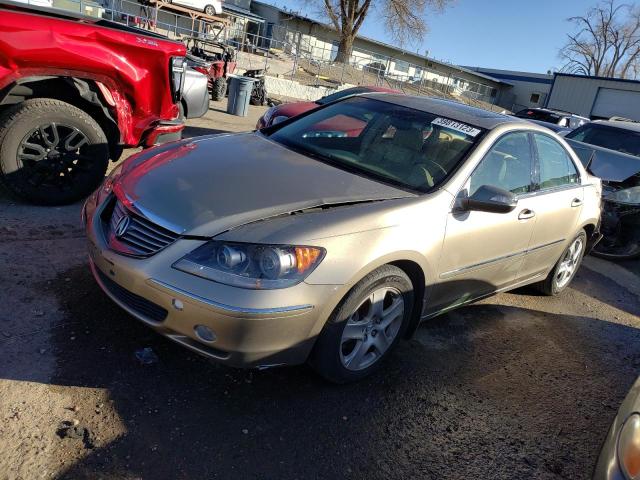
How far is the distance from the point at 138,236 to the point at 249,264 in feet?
2.17

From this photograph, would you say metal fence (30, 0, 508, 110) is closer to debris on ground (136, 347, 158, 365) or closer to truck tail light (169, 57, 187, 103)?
truck tail light (169, 57, 187, 103)

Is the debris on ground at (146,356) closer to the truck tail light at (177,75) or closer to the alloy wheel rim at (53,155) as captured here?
the alloy wheel rim at (53,155)

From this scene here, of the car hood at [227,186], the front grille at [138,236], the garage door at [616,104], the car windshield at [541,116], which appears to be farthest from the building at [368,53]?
the front grille at [138,236]

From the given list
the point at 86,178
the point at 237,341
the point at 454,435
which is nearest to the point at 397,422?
the point at 454,435

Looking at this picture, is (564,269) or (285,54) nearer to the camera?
(564,269)

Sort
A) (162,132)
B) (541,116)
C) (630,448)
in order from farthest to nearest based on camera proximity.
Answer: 1. (541,116)
2. (162,132)
3. (630,448)

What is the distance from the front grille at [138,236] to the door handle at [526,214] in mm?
2481

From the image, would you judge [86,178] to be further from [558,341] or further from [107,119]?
[558,341]

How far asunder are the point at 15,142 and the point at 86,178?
2.09ft

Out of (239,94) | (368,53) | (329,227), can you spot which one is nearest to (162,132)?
(329,227)

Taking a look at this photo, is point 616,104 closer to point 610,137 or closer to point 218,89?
point 610,137

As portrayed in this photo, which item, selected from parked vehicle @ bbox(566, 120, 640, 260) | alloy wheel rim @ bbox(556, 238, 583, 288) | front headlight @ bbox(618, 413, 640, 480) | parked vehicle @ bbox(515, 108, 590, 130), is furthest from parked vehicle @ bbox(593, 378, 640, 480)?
parked vehicle @ bbox(515, 108, 590, 130)

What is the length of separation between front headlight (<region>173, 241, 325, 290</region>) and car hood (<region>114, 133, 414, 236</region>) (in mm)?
120

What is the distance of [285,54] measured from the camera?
29297 millimetres
